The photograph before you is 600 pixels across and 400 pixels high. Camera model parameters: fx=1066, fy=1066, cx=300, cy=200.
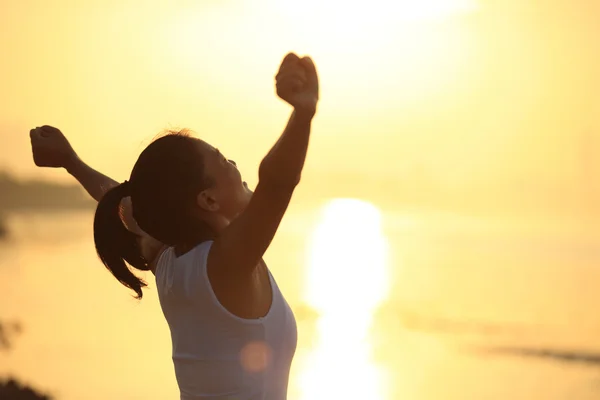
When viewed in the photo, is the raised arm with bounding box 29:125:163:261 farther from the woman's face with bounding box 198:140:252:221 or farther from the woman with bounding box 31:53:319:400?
the woman's face with bounding box 198:140:252:221

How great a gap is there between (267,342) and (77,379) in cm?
1944

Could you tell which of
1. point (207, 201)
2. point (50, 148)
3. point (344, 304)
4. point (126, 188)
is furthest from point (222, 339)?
point (344, 304)

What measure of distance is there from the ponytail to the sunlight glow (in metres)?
17.2

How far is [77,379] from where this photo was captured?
21.6 m

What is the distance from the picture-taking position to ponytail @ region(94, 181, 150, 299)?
329 centimetres

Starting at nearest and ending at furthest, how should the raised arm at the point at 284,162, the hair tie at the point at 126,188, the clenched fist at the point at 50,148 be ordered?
the raised arm at the point at 284,162, the hair tie at the point at 126,188, the clenched fist at the point at 50,148

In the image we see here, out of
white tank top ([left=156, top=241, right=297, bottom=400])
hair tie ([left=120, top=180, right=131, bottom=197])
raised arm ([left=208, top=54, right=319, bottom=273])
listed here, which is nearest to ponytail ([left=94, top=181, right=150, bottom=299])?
hair tie ([left=120, top=180, right=131, bottom=197])

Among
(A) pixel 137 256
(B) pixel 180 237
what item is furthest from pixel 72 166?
(B) pixel 180 237

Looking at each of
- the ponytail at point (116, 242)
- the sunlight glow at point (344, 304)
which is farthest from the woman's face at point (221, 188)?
the sunlight glow at point (344, 304)

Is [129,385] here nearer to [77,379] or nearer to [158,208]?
[77,379]

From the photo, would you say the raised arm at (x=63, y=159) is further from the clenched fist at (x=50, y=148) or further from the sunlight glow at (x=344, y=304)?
the sunlight glow at (x=344, y=304)

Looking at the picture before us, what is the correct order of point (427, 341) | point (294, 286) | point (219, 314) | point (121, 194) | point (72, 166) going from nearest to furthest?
point (219, 314), point (121, 194), point (72, 166), point (427, 341), point (294, 286)

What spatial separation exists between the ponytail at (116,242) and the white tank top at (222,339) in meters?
0.31

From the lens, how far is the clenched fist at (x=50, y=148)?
413 cm
